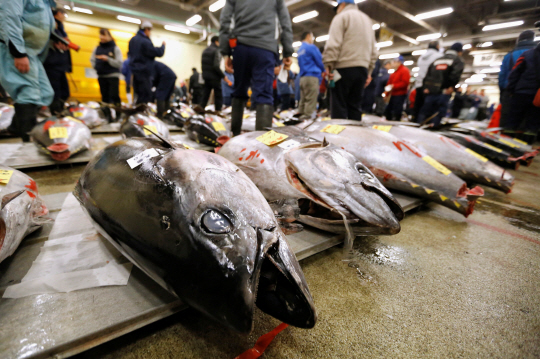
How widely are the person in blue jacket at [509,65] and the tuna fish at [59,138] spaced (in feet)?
25.4

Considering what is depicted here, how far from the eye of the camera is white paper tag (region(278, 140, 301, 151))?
70.0 inches

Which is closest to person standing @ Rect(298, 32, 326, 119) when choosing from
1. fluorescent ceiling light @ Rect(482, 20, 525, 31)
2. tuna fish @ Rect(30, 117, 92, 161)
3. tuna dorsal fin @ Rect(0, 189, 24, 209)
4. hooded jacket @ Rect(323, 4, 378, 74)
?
hooded jacket @ Rect(323, 4, 378, 74)

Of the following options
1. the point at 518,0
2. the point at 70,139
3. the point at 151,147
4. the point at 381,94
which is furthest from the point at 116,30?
the point at 518,0

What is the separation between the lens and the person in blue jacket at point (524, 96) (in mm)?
4789

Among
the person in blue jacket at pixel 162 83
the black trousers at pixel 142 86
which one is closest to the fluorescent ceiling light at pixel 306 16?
the person in blue jacket at pixel 162 83

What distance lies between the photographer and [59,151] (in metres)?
2.89

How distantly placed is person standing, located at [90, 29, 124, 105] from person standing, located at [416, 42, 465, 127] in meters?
7.65

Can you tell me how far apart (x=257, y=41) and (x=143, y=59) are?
12.5 ft

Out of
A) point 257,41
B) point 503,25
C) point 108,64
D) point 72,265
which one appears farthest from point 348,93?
point 503,25

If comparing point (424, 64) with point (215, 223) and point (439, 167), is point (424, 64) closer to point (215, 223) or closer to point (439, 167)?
point (439, 167)

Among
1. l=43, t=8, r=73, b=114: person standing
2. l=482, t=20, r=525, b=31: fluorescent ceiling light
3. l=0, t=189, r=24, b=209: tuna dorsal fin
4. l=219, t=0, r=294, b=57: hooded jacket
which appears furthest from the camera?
l=482, t=20, r=525, b=31: fluorescent ceiling light

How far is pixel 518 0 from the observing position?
11.8 metres

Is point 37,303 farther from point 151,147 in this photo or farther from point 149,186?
point 151,147

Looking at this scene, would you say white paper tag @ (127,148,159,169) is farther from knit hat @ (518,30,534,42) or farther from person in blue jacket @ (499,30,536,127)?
knit hat @ (518,30,534,42)
